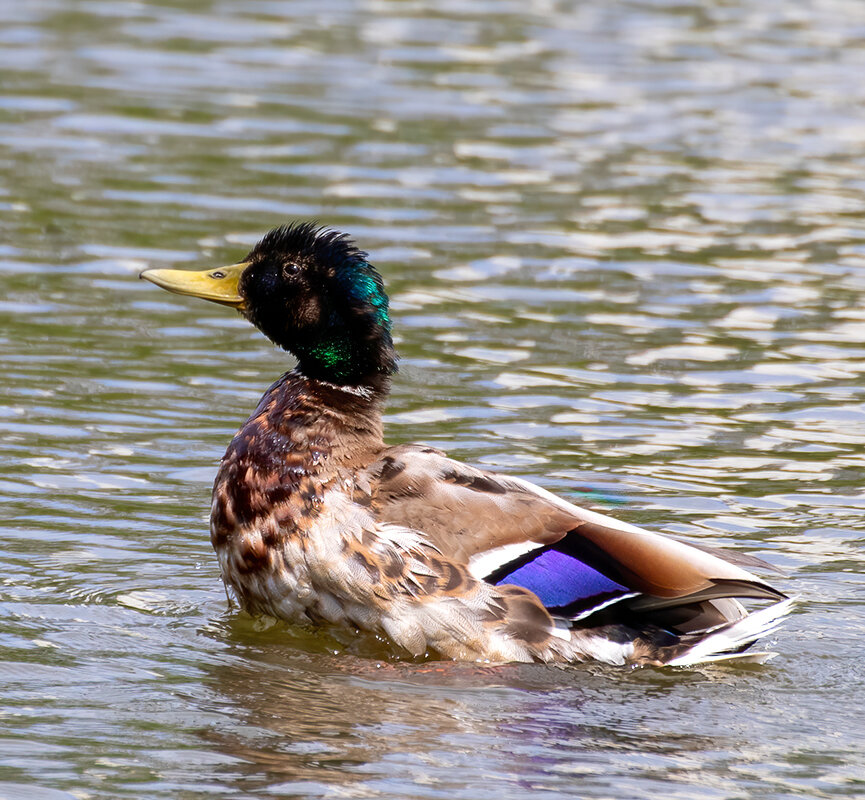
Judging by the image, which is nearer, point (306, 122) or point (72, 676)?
point (72, 676)

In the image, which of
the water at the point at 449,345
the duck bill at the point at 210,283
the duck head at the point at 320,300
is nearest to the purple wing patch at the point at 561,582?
the water at the point at 449,345

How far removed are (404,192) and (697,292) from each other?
2.77 m

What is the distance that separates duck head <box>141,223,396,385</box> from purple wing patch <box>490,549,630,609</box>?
122cm

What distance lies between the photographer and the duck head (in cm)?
768

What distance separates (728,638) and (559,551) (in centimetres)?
72

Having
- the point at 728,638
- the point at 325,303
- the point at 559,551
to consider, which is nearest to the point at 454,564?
the point at 559,551

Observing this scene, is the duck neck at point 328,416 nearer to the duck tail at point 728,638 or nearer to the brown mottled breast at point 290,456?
the brown mottled breast at point 290,456

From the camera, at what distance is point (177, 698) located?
259 inches

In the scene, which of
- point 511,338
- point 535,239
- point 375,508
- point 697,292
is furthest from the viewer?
point 535,239

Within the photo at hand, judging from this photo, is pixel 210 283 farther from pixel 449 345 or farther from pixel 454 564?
pixel 449 345

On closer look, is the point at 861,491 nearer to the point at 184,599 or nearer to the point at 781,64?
the point at 184,599

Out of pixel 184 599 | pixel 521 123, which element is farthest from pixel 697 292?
pixel 184 599

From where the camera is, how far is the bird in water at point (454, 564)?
6.91 m

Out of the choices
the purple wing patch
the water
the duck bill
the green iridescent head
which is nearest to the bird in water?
the purple wing patch
